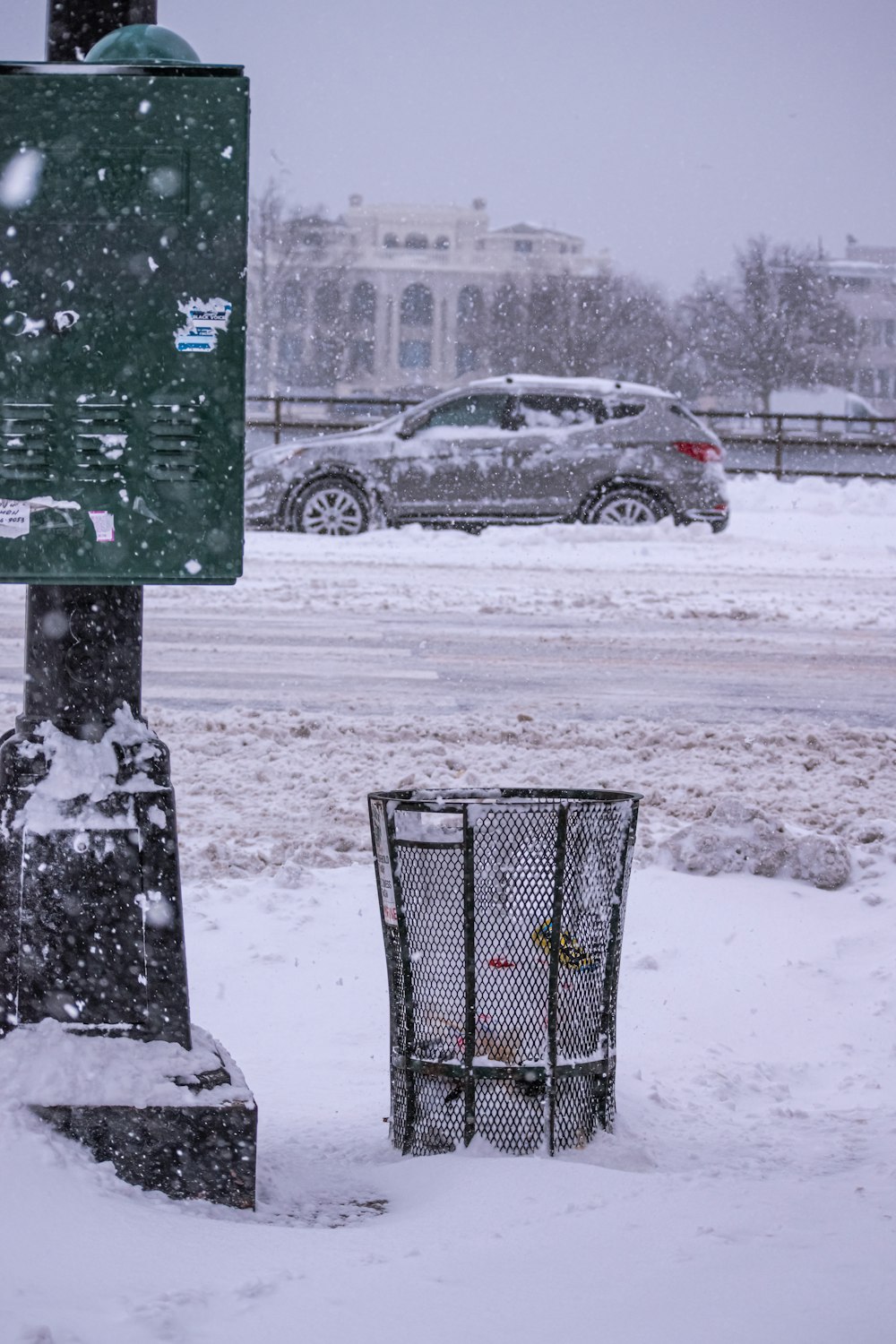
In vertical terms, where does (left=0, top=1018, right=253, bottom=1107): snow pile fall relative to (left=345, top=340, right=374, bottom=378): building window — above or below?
below

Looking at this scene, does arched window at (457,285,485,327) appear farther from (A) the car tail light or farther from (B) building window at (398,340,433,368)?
(A) the car tail light

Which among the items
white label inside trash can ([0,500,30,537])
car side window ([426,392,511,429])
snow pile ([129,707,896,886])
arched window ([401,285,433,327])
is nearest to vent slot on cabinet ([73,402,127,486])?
white label inside trash can ([0,500,30,537])

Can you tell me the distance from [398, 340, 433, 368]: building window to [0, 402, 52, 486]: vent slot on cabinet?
9095cm

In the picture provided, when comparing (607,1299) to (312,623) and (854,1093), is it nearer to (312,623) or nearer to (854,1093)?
(854,1093)

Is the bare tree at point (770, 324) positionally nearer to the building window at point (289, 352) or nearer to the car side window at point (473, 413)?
the building window at point (289, 352)

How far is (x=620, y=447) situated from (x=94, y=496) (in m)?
13.0

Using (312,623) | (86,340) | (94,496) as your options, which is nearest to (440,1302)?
(94,496)

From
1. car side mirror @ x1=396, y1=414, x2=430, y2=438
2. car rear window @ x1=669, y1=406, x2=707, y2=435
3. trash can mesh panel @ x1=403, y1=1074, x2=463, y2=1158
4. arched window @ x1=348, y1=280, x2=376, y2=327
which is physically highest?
arched window @ x1=348, y1=280, x2=376, y2=327

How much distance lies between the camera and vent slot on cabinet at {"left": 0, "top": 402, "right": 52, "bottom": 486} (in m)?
2.76

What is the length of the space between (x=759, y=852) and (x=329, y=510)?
10672 mm

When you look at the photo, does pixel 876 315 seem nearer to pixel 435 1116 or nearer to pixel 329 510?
pixel 329 510

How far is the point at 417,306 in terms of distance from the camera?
94562 millimetres

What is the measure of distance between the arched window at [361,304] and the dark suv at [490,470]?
171ft

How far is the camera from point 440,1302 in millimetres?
2357
